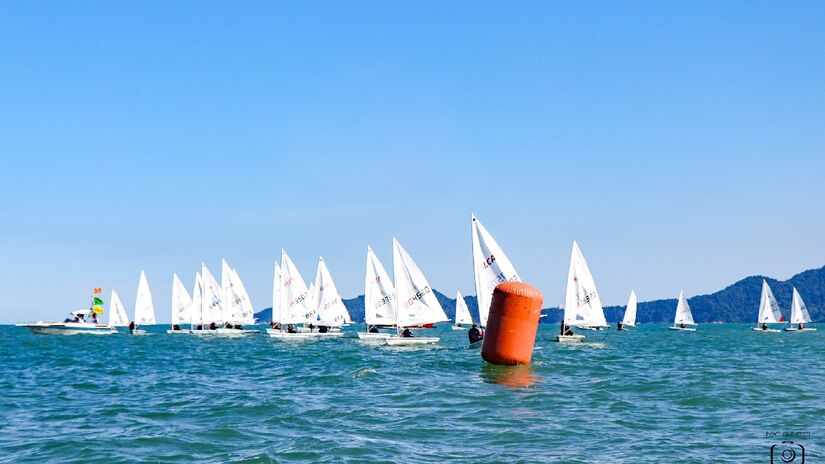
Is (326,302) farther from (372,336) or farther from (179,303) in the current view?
(179,303)

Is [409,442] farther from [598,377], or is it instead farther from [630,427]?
[598,377]

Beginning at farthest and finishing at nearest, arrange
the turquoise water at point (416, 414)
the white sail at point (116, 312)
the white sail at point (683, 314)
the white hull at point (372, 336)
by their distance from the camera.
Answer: the white sail at point (683, 314) < the white sail at point (116, 312) < the white hull at point (372, 336) < the turquoise water at point (416, 414)

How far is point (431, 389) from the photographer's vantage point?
946 inches

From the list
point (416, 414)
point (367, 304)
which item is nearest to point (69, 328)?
point (367, 304)

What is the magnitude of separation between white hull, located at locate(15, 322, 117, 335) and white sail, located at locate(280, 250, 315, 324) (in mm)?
30361

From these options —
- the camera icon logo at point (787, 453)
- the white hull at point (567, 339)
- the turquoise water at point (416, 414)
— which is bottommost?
the camera icon logo at point (787, 453)

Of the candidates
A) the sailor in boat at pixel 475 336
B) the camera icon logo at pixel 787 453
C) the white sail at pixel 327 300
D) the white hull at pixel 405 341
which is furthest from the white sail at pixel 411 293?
the camera icon logo at pixel 787 453

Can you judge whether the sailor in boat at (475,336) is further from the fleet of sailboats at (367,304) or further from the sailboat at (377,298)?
the sailboat at (377,298)

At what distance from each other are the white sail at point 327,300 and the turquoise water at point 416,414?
43.6 metres

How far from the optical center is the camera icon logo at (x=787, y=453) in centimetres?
1360

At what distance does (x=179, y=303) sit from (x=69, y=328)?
13.2 metres

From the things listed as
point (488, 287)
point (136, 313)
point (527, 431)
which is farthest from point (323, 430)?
point (136, 313)

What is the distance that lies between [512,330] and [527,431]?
12.8 meters

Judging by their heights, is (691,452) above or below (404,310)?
below
